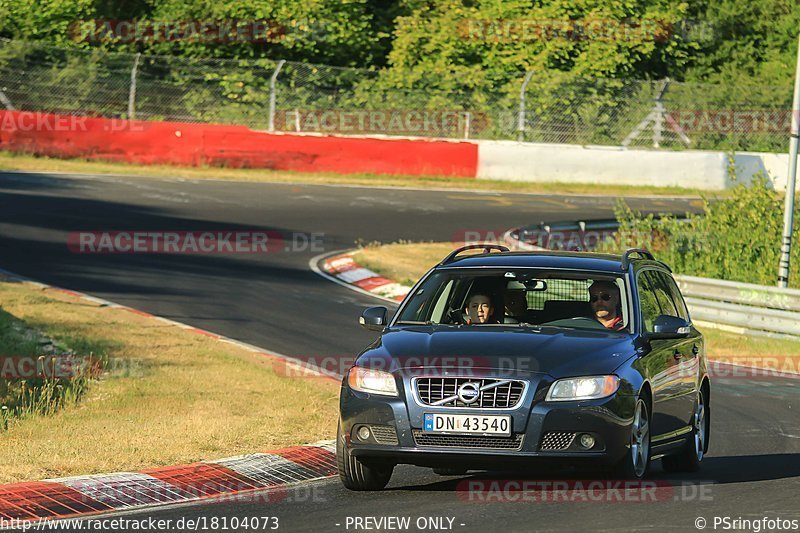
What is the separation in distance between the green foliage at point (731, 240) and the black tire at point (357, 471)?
46.0ft

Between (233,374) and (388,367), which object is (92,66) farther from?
(388,367)

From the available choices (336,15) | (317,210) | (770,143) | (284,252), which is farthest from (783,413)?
(336,15)

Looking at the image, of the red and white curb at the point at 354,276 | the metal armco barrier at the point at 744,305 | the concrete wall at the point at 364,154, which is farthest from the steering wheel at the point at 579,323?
the concrete wall at the point at 364,154

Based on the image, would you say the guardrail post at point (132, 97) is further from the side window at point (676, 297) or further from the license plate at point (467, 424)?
the license plate at point (467, 424)

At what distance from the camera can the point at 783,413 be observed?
44.5 feet

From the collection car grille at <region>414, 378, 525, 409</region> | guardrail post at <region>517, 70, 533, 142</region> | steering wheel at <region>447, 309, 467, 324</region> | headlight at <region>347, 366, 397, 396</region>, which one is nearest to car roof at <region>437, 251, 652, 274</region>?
steering wheel at <region>447, 309, 467, 324</region>

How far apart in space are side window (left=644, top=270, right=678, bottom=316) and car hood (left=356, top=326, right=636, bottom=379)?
1393mm

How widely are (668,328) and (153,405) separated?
16.7 ft

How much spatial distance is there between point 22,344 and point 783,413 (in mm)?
7912

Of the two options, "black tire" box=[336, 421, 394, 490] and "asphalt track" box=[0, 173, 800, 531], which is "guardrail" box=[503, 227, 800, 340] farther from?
"black tire" box=[336, 421, 394, 490]

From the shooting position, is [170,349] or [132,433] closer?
[132,433]

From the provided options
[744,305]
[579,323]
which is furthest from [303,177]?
[579,323]

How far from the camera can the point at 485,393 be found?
332 inches

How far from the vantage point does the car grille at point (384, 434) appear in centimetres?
853
